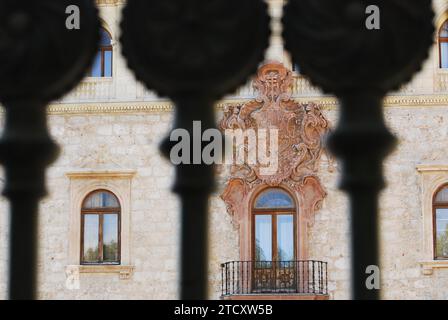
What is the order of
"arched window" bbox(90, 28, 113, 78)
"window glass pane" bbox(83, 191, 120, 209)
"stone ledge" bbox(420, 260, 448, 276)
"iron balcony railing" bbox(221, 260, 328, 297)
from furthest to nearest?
"window glass pane" bbox(83, 191, 120, 209) < "arched window" bbox(90, 28, 113, 78) < "stone ledge" bbox(420, 260, 448, 276) < "iron balcony railing" bbox(221, 260, 328, 297)

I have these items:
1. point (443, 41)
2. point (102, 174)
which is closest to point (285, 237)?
point (102, 174)

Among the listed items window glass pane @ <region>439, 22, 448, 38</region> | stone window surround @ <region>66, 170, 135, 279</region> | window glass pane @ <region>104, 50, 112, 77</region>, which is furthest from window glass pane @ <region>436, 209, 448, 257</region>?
window glass pane @ <region>104, 50, 112, 77</region>

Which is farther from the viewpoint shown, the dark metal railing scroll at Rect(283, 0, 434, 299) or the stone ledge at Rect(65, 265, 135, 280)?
the stone ledge at Rect(65, 265, 135, 280)

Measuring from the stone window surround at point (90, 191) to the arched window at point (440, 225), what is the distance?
528cm

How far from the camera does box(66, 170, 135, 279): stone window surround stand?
65.5 feet

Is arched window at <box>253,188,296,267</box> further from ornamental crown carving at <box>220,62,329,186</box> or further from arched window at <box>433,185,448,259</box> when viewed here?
arched window at <box>433,185,448,259</box>

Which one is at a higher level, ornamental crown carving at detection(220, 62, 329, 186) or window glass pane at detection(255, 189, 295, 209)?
ornamental crown carving at detection(220, 62, 329, 186)

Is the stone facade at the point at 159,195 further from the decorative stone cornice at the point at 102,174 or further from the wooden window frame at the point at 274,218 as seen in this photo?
the wooden window frame at the point at 274,218

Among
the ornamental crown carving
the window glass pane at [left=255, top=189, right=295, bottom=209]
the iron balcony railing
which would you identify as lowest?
the iron balcony railing

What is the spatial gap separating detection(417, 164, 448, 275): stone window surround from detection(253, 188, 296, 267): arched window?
2.24 meters

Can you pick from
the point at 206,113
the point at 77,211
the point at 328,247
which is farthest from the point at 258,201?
the point at 206,113

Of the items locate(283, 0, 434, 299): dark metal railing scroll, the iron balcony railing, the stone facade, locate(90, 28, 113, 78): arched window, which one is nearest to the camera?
locate(283, 0, 434, 299): dark metal railing scroll

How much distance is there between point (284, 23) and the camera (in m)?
1.47

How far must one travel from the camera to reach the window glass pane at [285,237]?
19.8 meters
